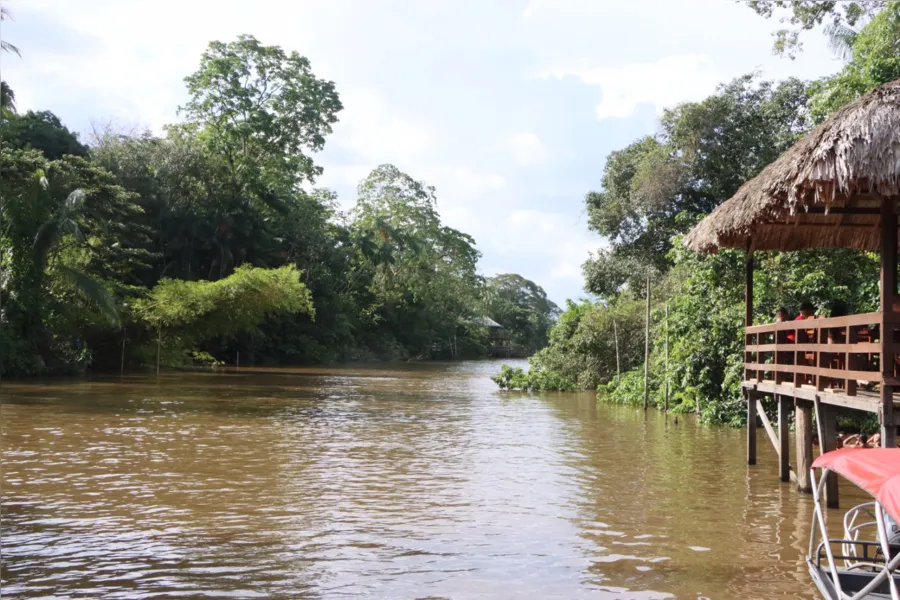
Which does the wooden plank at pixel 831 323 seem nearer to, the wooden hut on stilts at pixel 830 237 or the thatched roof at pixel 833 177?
the wooden hut on stilts at pixel 830 237

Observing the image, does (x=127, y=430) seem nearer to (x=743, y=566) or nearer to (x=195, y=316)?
(x=743, y=566)

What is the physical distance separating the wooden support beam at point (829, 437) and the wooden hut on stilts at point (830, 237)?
0.01 metres

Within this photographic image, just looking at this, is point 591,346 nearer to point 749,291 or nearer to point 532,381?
point 532,381

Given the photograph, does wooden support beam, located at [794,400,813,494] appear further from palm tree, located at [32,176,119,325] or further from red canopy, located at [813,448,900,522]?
palm tree, located at [32,176,119,325]

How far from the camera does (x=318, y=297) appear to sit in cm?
5259

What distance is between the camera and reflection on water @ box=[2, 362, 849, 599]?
23.9 ft

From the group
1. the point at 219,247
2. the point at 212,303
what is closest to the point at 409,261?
the point at 219,247

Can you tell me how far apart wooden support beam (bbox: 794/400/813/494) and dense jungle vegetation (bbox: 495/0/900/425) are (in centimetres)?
574

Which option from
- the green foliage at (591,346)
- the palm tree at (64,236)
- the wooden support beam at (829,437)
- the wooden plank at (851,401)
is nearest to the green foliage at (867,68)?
the wooden support beam at (829,437)

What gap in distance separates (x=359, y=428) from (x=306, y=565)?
34.1 ft

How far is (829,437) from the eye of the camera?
10023 millimetres

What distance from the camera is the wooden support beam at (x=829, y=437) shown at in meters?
10.0


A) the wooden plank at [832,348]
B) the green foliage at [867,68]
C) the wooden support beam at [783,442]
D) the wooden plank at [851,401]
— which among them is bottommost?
the wooden support beam at [783,442]

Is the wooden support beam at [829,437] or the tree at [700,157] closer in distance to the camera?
the wooden support beam at [829,437]
